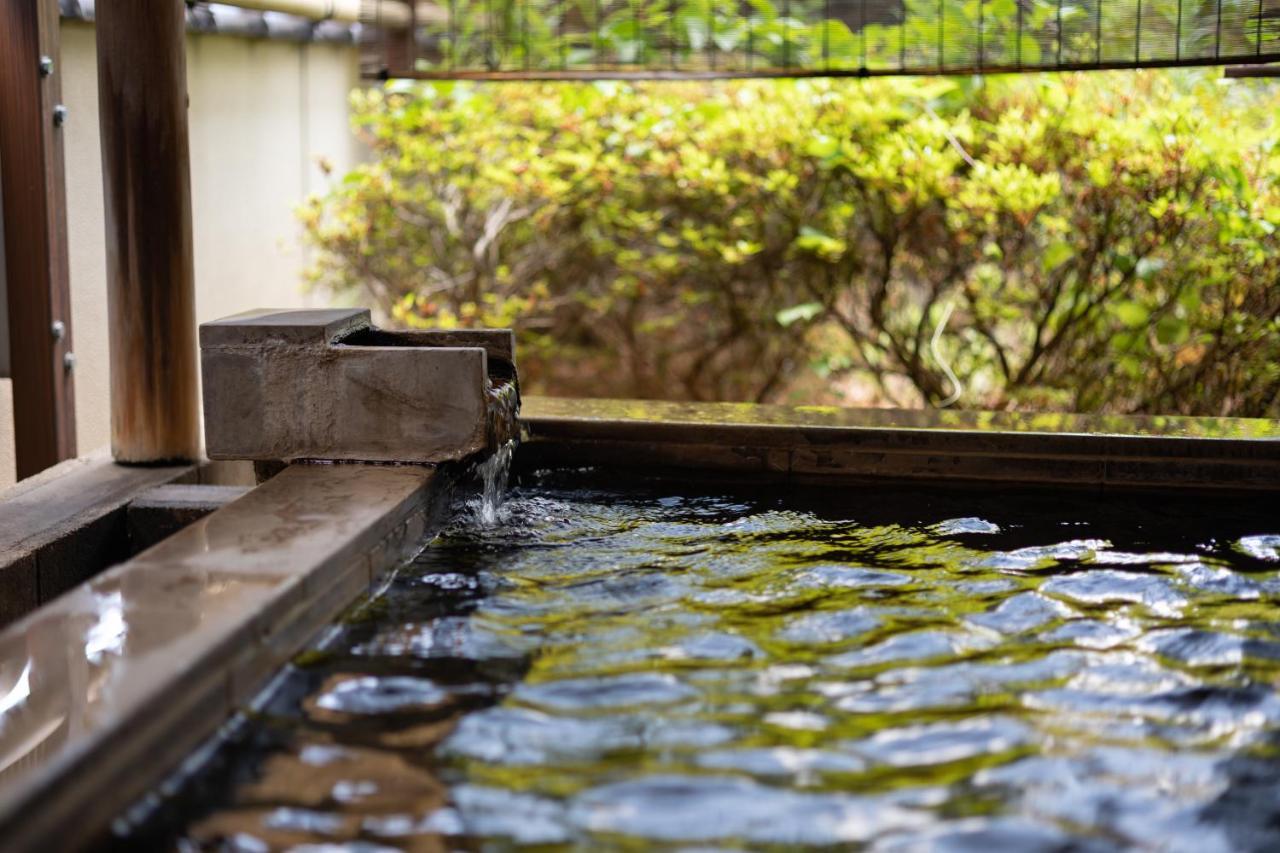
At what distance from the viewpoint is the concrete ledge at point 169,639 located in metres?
2.42

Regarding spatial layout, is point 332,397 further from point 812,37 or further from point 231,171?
point 812,37

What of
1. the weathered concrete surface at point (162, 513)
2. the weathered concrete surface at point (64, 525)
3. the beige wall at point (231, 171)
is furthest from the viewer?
the beige wall at point (231, 171)

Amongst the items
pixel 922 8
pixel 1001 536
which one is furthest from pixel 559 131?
pixel 1001 536

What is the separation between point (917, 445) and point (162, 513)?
279 centimetres

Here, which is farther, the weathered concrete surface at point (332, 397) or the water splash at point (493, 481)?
the water splash at point (493, 481)

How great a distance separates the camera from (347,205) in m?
8.76

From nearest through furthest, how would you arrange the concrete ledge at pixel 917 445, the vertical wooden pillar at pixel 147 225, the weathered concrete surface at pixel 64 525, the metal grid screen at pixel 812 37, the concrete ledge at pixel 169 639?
the concrete ledge at pixel 169 639 < the weathered concrete surface at pixel 64 525 < the vertical wooden pillar at pixel 147 225 < the concrete ledge at pixel 917 445 < the metal grid screen at pixel 812 37

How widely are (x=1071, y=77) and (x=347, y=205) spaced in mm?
4291

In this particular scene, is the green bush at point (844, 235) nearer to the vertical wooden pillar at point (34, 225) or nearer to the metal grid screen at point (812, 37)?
the metal grid screen at point (812, 37)

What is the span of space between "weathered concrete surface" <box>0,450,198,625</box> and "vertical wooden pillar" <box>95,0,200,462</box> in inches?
6.4

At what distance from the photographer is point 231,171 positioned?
8.03m

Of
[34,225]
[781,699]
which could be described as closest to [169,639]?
[781,699]

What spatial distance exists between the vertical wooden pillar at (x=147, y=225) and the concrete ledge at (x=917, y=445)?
4.61 feet

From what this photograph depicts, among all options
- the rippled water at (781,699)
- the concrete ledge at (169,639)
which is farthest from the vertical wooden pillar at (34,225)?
the rippled water at (781,699)
